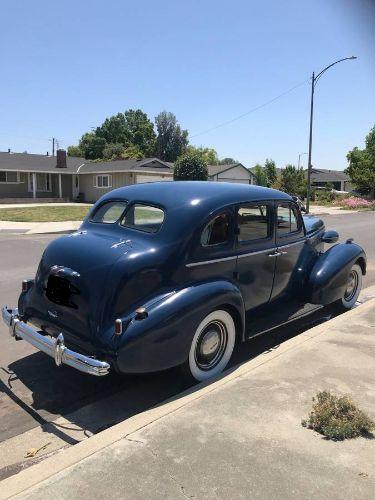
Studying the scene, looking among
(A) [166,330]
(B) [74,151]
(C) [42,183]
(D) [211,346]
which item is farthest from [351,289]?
(B) [74,151]

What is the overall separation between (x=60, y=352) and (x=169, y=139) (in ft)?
239

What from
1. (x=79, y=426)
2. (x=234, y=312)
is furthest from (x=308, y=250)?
(x=79, y=426)

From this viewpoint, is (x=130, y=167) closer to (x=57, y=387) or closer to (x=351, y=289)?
(x=351, y=289)

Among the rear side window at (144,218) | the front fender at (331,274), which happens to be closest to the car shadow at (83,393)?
the front fender at (331,274)

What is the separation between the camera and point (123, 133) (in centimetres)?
8012

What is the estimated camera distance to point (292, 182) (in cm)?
5300

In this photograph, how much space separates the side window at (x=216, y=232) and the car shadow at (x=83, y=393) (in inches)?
45.8

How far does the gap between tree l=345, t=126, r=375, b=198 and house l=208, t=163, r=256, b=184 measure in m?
13.7

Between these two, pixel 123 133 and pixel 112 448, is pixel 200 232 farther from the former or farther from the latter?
pixel 123 133

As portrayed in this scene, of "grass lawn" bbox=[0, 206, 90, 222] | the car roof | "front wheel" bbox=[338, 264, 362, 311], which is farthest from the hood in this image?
"grass lawn" bbox=[0, 206, 90, 222]

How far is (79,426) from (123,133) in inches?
3145

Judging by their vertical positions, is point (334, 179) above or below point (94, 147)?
below

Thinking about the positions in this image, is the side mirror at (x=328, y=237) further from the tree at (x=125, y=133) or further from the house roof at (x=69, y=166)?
the tree at (x=125, y=133)

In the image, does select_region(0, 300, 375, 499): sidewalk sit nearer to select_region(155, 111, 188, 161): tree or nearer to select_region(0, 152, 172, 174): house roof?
select_region(0, 152, 172, 174): house roof
